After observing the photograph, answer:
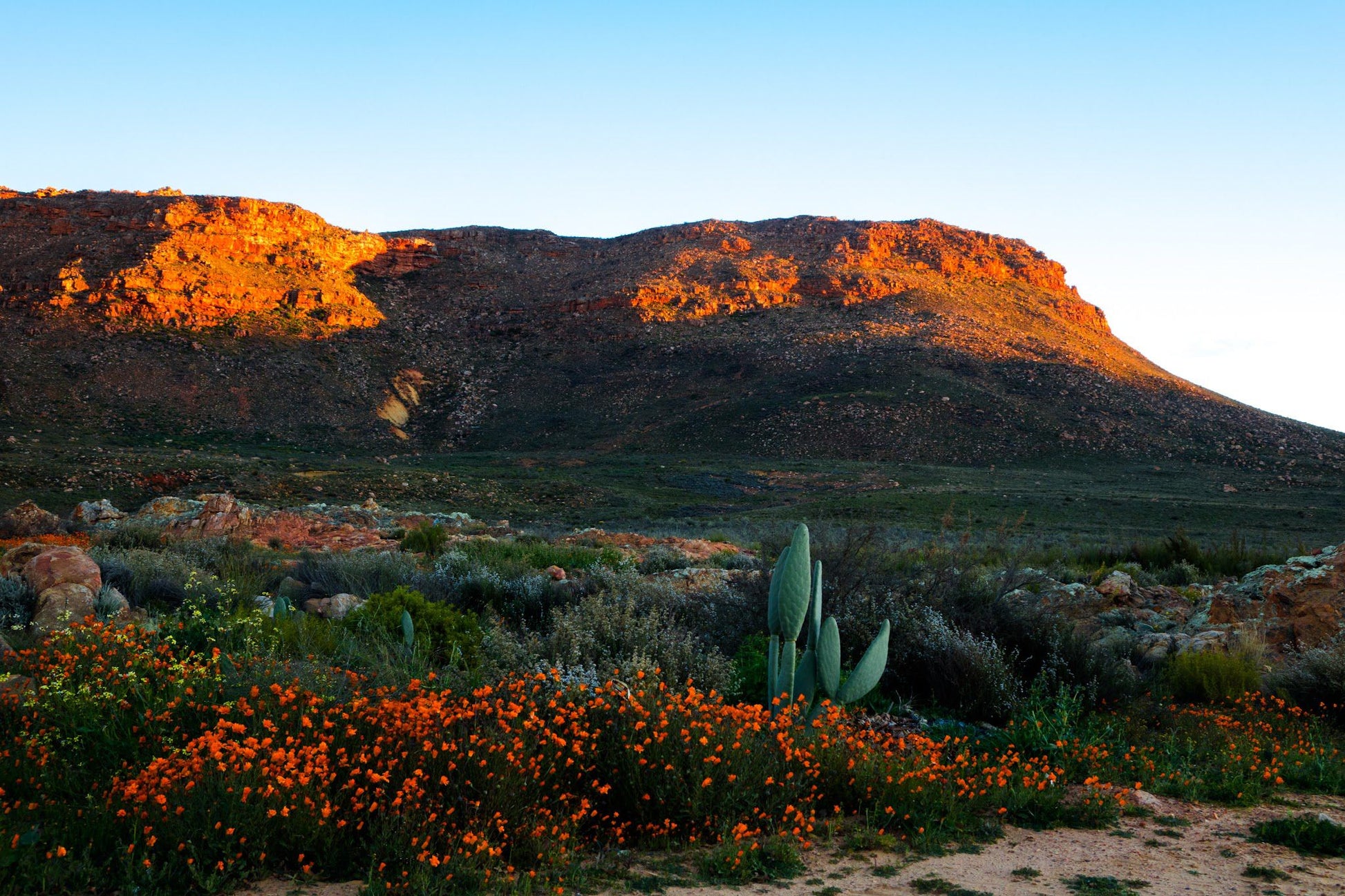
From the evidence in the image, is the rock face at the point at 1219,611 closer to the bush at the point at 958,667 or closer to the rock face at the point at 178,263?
the bush at the point at 958,667

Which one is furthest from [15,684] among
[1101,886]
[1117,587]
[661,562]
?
[1117,587]

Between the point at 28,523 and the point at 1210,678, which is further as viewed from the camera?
the point at 28,523

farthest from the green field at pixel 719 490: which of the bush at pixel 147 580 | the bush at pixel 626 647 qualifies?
the bush at pixel 626 647

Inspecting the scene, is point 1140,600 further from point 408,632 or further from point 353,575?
point 353,575

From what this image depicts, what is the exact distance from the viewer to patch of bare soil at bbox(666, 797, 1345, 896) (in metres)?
4.05

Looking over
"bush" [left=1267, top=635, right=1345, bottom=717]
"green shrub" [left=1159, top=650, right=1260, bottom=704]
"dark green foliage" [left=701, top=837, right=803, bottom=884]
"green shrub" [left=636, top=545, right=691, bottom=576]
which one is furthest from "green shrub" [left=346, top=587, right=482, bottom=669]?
"bush" [left=1267, top=635, right=1345, bottom=717]

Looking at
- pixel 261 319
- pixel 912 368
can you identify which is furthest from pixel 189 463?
pixel 912 368

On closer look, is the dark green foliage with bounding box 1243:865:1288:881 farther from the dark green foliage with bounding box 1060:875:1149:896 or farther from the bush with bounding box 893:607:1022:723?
the bush with bounding box 893:607:1022:723

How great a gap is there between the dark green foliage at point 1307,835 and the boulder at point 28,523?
63.3 ft

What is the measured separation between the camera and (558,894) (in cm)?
372

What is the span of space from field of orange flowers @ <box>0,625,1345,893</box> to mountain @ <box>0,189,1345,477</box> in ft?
146

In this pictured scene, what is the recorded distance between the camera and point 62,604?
7.61 metres

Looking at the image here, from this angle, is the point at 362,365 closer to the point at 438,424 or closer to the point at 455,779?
the point at 438,424

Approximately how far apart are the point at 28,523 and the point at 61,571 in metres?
11.9
